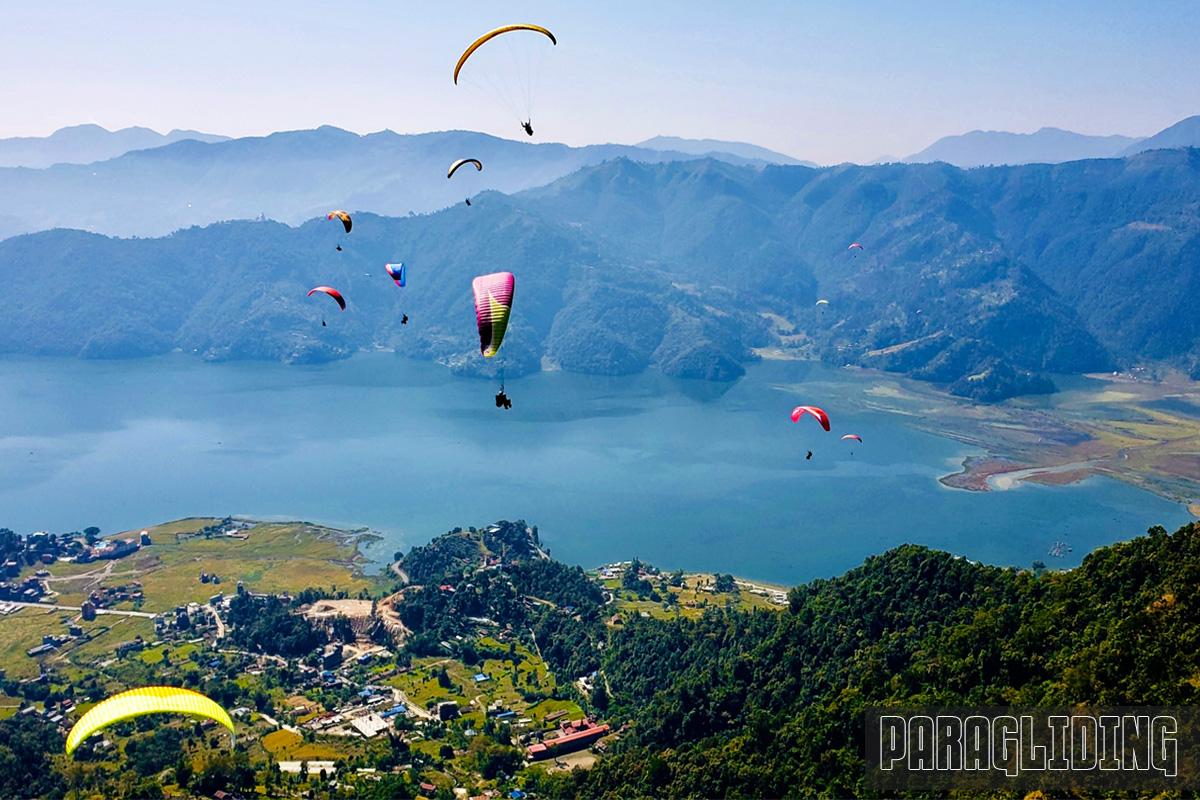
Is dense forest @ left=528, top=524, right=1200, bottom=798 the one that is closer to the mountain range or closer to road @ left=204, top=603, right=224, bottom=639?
road @ left=204, top=603, right=224, bottom=639

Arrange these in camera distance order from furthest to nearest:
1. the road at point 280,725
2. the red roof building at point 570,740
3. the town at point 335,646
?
the road at point 280,725
the red roof building at point 570,740
the town at point 335,646

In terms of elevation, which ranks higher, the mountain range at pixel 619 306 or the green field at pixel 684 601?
the mountain range at pixel 619 306

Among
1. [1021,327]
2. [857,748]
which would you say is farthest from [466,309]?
[857,748]

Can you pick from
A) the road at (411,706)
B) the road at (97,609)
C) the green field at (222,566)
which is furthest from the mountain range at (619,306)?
the road at (411,706)

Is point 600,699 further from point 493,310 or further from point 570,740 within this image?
point 493,310

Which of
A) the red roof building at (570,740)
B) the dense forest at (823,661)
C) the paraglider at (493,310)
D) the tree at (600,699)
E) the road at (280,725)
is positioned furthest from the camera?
the tree at (600,699)

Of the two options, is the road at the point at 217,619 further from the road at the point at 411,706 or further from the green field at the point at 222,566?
the road at the point at 411,706
